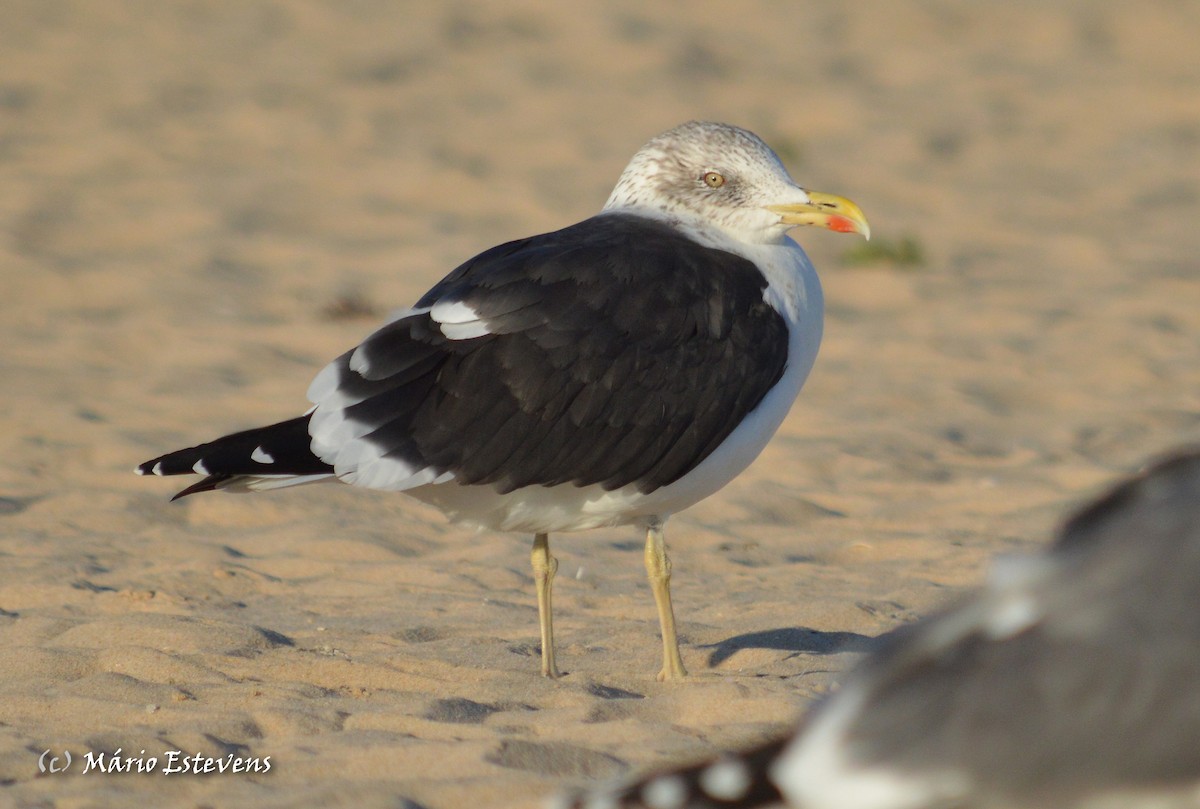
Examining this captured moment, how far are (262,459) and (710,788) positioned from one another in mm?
2167

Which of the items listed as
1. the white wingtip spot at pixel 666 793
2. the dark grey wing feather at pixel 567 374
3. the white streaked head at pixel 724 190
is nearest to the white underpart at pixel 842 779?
the white wingtip spot at pixel 666 793

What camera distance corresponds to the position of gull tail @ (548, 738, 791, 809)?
2.26 m

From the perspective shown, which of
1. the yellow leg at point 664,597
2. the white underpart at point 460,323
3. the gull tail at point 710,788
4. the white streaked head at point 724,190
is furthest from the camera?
the white streaked head at point 724,190

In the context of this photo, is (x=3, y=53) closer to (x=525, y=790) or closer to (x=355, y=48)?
(x=355, y=48)

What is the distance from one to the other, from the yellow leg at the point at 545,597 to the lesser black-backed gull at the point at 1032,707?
2.06 meters

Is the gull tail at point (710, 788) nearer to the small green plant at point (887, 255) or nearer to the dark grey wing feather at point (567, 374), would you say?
the dark grey wing feather at point (567, 374)

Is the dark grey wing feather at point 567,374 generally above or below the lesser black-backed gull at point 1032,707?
above

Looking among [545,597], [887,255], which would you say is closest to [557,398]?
[545,597]

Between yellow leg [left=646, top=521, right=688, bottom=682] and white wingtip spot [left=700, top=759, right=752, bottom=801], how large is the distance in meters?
1.99

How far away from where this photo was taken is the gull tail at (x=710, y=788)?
226 centimetres

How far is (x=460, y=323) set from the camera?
13.9ft

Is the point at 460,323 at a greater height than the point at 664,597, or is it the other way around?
the point at 460,323

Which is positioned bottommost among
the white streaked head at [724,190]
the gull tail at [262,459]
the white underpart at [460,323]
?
the gull tail at [262,459]

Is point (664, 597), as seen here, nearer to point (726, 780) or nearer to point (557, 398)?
point (557, 398)
